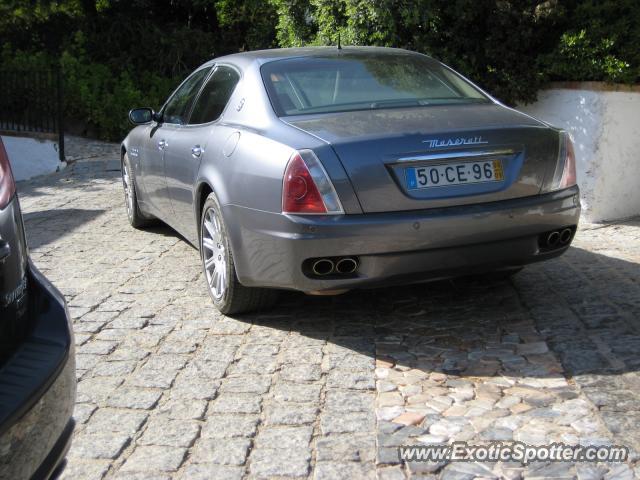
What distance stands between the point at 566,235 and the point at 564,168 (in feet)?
1.24

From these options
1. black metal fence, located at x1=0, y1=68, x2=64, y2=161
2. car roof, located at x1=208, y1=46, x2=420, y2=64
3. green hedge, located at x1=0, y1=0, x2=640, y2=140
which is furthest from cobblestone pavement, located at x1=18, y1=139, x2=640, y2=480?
black metal fence, located at x1=0, y1=68, x2=64, y2=161

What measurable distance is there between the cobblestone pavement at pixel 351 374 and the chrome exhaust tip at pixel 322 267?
0.43 metres

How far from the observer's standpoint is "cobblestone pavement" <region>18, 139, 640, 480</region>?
3318mm

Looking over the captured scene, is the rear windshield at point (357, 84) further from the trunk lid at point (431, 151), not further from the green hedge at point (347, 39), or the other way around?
the green hedge at point (347, 39)

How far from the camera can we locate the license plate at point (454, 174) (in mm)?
4340

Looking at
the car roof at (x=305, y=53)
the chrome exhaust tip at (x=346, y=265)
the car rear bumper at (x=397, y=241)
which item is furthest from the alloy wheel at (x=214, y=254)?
the car roof at (x=305, y=53)

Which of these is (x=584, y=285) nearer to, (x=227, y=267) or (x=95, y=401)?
(x=227, y=267)

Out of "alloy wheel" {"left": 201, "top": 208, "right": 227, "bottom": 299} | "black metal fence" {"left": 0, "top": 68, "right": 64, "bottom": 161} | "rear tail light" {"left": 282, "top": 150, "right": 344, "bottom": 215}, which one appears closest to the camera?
"rear tail light" {"left": 282, "top": 150, "right": 344, "bottom": 215}

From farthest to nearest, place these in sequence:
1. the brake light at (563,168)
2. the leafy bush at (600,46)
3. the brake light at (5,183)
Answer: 1. the leafy bush at (600,46)
2. the brake light at (563,168)
3. the brake light at (5,183)

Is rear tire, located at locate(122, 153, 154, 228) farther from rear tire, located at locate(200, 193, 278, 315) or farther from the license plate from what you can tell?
the license plate

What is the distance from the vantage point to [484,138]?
451 cm

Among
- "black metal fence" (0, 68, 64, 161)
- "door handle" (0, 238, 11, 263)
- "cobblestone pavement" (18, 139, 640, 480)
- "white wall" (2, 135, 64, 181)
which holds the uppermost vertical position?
"door handle" (0, 238, 11, 263)

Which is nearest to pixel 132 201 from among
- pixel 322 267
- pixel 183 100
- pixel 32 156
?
pixel 183 100

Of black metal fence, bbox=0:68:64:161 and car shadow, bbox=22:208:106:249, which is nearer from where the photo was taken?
car shadow, bbox=22:208:106:249
